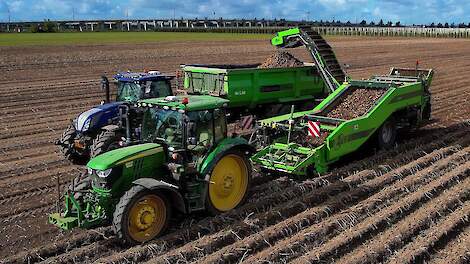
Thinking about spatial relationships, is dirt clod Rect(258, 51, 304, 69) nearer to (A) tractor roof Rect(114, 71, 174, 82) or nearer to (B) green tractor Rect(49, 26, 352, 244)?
(A) tractor roof Rect(114, 71, 174, 82)

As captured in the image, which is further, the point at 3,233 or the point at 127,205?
the point at 3,233

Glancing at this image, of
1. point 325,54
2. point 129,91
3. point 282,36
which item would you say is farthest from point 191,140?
point 282,36


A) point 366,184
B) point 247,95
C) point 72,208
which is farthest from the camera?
point 247,95

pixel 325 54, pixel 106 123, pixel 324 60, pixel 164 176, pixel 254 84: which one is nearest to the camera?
pixel 164 176

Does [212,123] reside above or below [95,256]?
above

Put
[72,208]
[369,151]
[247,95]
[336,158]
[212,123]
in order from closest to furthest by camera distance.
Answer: [72,208] < [212,123] < [336,158] < [369,151] < [247,95]

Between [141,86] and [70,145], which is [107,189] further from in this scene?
[141,86]

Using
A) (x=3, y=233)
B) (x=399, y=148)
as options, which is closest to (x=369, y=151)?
(x=399, y=148)

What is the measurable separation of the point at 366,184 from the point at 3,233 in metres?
5.67

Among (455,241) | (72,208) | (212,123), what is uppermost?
(212,123)

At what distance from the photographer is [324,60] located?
14016 mm

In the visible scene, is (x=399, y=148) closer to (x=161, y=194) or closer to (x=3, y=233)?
(x=161, y=194)

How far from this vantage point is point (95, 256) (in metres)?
6.50

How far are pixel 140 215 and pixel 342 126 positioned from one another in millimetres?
4411
